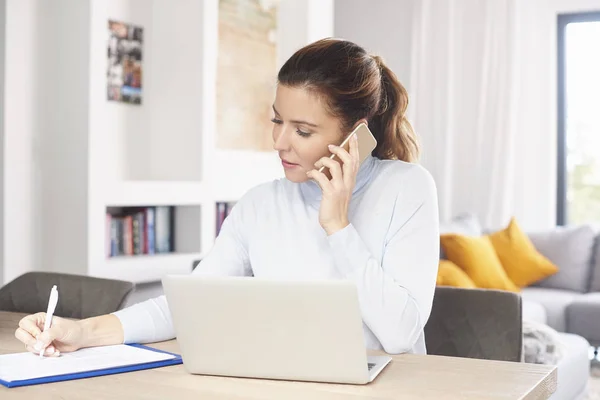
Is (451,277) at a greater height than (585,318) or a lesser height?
greater

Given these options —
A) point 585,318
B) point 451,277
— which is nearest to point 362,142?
point 451,277

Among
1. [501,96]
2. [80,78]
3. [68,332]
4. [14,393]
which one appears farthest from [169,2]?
[14,393]

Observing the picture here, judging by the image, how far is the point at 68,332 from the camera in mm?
1510

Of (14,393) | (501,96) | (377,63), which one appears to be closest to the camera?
(14,393)

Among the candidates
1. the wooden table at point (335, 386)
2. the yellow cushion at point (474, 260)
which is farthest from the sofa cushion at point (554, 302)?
the wooden table at point (335, 386)

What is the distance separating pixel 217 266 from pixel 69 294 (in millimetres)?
631

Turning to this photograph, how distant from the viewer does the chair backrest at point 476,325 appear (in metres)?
2.02

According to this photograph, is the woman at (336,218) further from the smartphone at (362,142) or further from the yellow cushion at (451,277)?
the yellow cushion at (451,277)

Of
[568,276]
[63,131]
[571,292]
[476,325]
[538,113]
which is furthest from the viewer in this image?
[538,113]

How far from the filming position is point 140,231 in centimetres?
443

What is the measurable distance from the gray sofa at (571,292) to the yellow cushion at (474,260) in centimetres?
19

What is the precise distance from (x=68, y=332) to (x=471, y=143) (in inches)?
214

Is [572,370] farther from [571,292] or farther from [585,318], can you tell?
[571,292]

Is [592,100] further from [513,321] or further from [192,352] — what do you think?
[192,352]
